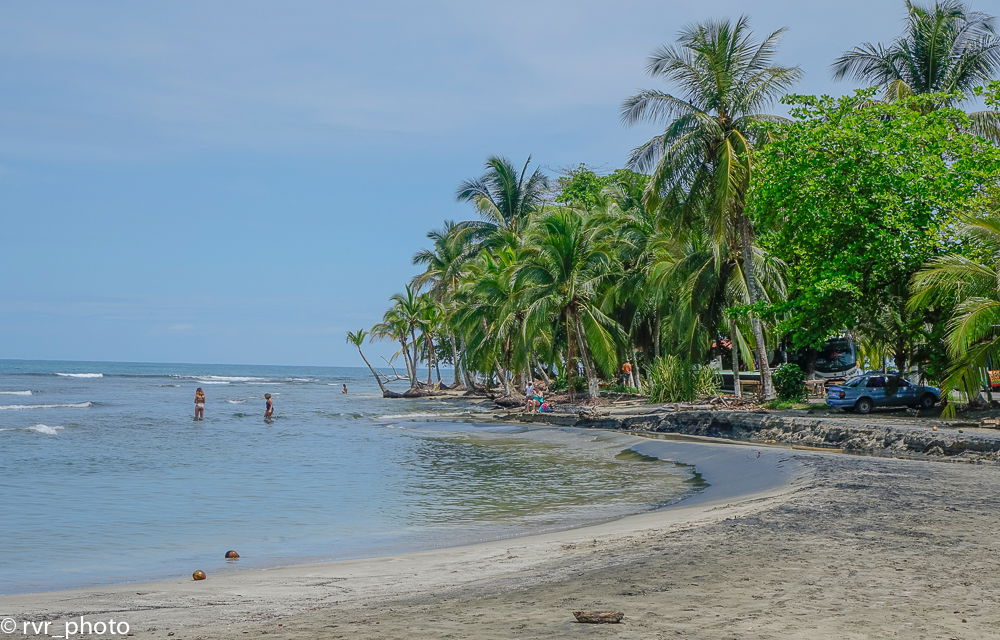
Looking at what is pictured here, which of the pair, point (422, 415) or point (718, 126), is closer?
point (718, 126)

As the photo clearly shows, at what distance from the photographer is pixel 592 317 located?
103 feet

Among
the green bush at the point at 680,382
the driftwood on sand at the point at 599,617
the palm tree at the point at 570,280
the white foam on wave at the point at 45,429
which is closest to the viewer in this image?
the driftwood on sand at the point at 599,617

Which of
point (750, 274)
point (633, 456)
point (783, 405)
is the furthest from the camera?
point (783, 405)

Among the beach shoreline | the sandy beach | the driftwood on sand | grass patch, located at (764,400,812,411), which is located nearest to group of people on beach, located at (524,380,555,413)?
grass patch, located at (764,400,812,411)

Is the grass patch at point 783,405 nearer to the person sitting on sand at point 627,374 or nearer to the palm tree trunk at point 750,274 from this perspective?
the palm tree trunk at point 750,274

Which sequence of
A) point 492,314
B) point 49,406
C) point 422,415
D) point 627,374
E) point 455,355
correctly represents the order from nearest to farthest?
point 422,415 < point 492,314 < point 627,374 < point 49,406 < point 455,355

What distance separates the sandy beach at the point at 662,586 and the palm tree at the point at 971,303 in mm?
7286

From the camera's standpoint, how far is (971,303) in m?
17.0

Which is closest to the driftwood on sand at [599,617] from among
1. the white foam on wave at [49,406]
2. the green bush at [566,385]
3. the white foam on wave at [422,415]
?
the white foam on wave at [422,415]

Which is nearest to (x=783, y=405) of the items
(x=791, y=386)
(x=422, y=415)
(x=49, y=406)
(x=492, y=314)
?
(x=791, y=386)

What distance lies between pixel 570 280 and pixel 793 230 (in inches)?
443

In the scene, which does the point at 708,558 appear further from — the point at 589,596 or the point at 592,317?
the point at 592,317

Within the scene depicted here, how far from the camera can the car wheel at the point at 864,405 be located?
2314cm

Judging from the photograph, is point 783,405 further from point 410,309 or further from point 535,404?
point 410,309
